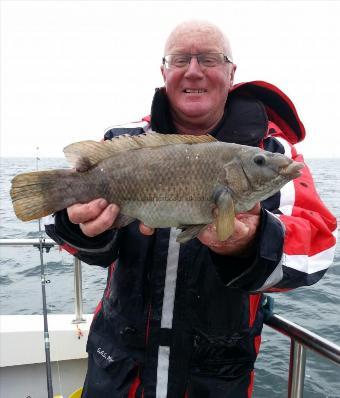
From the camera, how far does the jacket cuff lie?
2217 mm

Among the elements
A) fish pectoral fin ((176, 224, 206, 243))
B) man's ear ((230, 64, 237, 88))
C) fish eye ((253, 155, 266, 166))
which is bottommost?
fish pectoral fin ((176, 224, 206, 243))

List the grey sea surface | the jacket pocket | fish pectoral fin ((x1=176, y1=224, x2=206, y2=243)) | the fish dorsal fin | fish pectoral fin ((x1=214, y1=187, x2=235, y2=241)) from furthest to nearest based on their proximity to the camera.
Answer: the grey sea surface
the jacket pocket
the fish dorsal fin
fish pectoral fin ((x1=176, y1=224, x2=206, y2=243))
fish pectoral fin ((x1=214, y1=187, x2=235, y2=241))

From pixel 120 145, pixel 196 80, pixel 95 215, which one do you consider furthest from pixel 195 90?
pixel 95 215

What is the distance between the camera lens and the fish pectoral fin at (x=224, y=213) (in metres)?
2.16

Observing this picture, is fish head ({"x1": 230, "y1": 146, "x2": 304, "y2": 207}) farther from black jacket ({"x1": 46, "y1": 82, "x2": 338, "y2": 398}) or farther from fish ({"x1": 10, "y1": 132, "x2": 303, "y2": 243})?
black jacket ({"x1": 46, "y1": 82, "x2": 338, "y2": 398})

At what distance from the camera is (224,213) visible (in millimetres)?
2240

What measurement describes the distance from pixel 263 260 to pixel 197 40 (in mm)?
1670

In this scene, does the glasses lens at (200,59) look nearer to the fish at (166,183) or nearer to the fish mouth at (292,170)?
the fish at (166,183)

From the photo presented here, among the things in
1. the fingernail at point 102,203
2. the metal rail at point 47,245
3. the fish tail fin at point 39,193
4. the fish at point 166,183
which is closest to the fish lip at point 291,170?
the fish at point 166,183

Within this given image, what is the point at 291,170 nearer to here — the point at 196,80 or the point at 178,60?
the point at 196,80

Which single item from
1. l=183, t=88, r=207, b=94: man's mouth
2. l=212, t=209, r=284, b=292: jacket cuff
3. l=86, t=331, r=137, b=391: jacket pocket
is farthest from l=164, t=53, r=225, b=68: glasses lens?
l=86, t=331, r=137, b=391: jacket pocket

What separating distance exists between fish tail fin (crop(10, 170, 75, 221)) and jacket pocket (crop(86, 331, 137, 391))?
1.01 metres

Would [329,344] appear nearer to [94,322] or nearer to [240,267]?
[240,267]

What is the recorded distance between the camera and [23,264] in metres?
11.8
